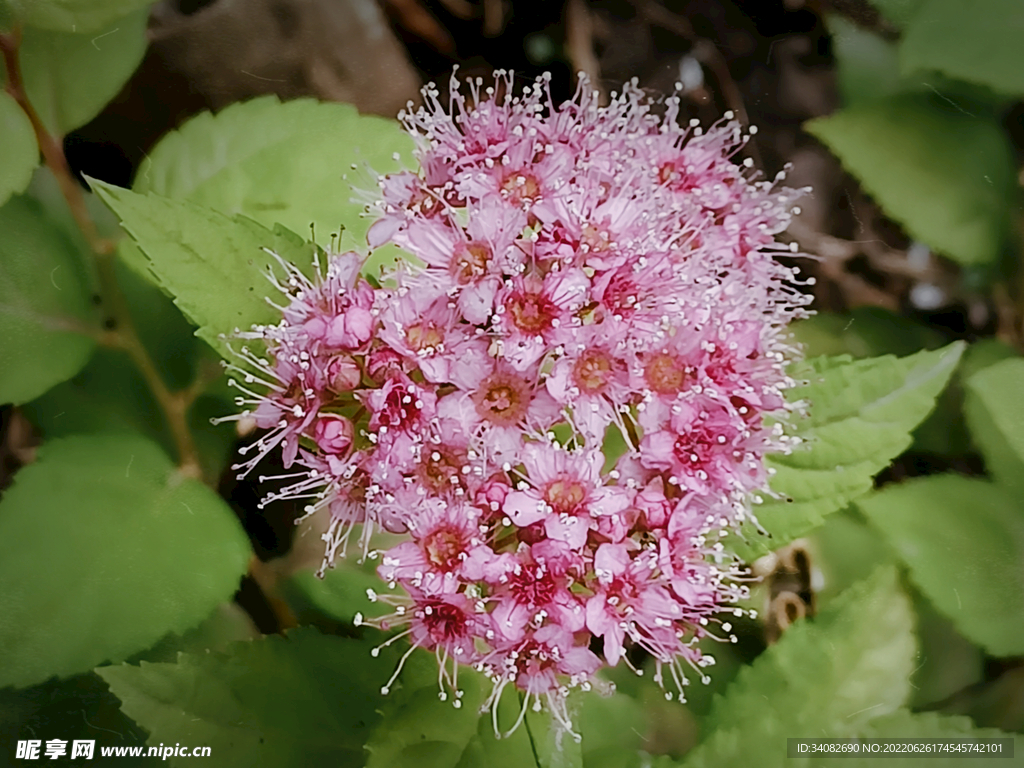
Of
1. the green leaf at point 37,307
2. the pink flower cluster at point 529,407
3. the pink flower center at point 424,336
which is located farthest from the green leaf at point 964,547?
the green leaf at point 37,307

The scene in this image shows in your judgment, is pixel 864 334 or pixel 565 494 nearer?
pixel 565 494

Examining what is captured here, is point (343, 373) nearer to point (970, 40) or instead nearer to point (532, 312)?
point (532, 312)

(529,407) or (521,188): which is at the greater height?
(521,188)

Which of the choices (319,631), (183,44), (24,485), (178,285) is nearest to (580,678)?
(319,631)

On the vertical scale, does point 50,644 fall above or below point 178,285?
below

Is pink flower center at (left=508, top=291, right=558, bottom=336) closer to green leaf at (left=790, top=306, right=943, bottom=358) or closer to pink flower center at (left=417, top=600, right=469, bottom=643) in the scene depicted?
pink flower center at (left=417, top=600, right=469, bottom=643)

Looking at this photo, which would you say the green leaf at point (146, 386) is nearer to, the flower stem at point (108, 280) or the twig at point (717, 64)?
the flower stem at point (108, 280)

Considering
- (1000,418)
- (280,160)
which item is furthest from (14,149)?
(1000,418)

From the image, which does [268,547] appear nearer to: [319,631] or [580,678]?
[319,631]
